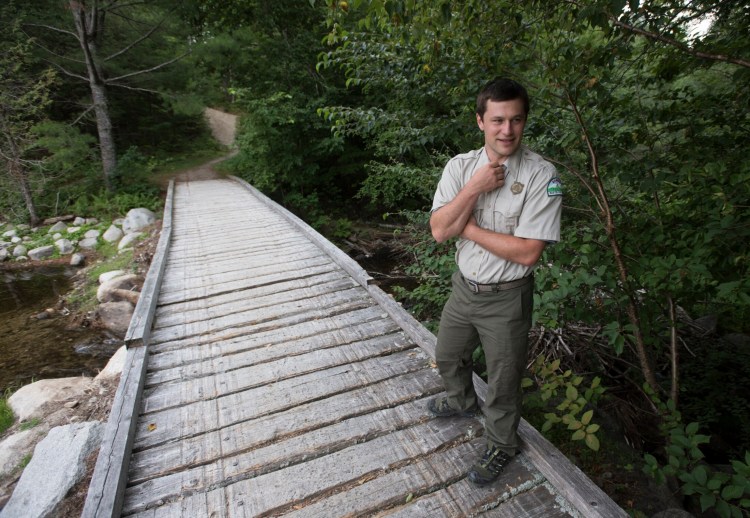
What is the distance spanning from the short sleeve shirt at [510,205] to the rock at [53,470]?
2817mm

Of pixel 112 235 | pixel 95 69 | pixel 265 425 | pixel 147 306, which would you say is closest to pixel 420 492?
pixel 265 425

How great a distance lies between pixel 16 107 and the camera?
9.95 m

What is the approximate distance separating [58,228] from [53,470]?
10684 mm

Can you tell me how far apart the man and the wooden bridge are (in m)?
0.25

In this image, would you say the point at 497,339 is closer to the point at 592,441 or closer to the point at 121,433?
the point at 592,441

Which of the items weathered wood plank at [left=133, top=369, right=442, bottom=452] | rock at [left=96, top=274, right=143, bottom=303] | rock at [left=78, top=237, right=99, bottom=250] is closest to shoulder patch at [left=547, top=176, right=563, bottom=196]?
weathered wood plank at [left=133, top=369, right=442, bottom=452]

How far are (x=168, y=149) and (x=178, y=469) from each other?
20750 millimetres

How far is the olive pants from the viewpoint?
1.94 m

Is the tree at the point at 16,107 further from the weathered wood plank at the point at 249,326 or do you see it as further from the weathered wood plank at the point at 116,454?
the weathered wood plank at the point at 116,454

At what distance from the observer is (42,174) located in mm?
10891

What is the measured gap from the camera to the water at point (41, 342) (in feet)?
18.2

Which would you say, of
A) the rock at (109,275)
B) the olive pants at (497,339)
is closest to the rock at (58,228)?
the rock at (109,275)

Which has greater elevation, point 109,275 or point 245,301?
point 245,301

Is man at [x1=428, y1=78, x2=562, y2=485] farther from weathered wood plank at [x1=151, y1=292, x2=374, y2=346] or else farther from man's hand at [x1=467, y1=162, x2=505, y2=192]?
weathered wood plank at [x1=151, y1=292, x2=374, y2=346]
